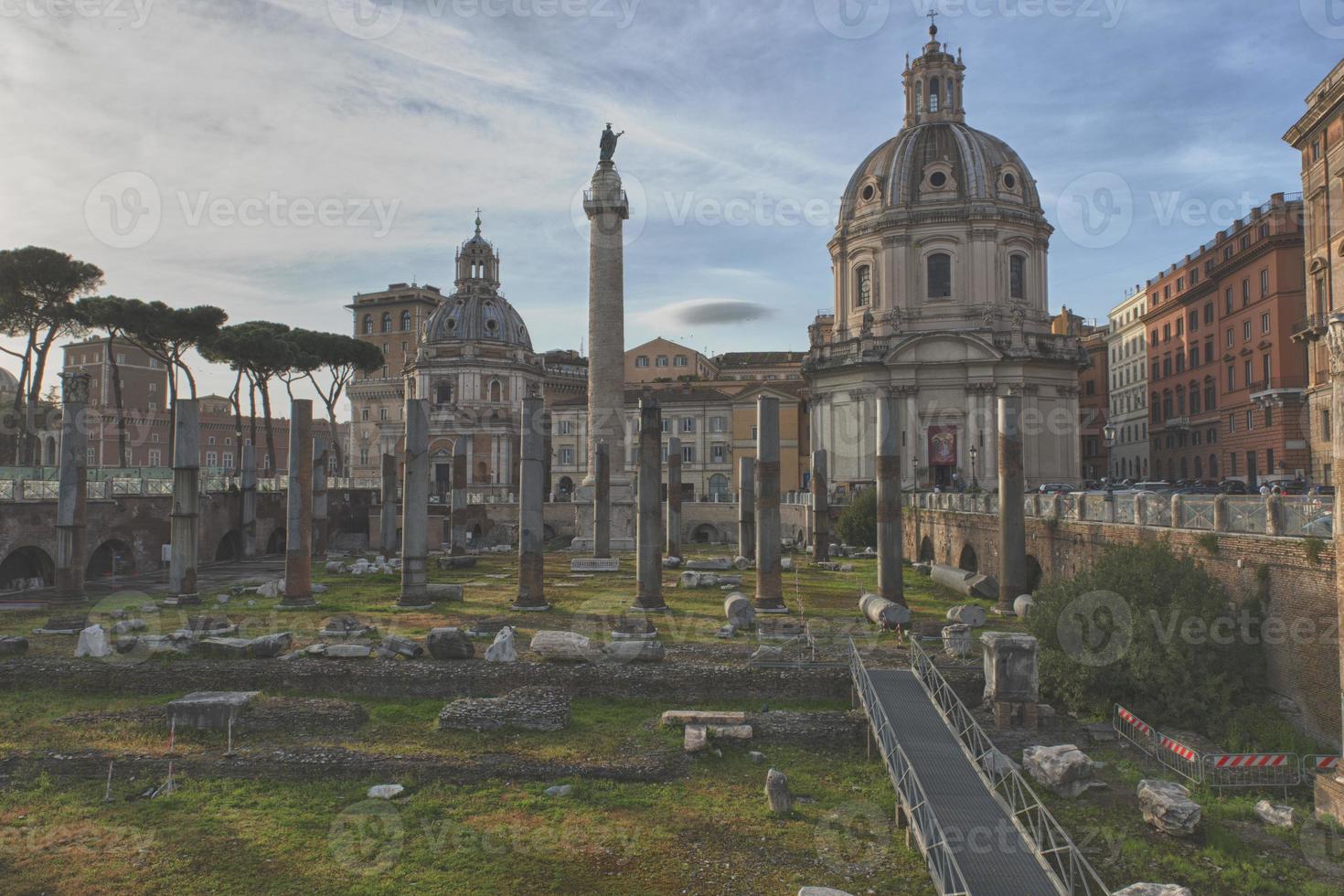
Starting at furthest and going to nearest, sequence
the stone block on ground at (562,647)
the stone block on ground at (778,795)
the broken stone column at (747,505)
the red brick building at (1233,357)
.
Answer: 1. the red brick building at (1233,357)
2. the broken stone column at (747,505)
3. the stone block on ground at (562,647)
4. the stone block on ground at (778,795)

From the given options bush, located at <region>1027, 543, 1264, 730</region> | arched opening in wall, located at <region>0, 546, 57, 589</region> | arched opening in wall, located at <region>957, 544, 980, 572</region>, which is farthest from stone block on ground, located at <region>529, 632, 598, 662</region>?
arched opening in wall, located at <region>0, 546, 57, 589</region>

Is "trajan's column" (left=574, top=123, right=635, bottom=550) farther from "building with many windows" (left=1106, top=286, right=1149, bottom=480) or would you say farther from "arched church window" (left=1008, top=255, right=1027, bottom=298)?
"building with many windows" (left=1106, top=286, right=1149, bottom=480)

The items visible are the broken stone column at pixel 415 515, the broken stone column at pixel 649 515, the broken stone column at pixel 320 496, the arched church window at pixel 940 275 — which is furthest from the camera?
the arched church window at pixel 940 275

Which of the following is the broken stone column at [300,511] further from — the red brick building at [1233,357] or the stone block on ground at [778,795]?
the red brick building at [1233,357]

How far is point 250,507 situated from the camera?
37812mm

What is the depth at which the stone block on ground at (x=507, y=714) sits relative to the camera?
13.2 metres

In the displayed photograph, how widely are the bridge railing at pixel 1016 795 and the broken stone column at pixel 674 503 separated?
22.1m

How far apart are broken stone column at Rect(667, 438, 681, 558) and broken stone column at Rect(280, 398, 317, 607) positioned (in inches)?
633

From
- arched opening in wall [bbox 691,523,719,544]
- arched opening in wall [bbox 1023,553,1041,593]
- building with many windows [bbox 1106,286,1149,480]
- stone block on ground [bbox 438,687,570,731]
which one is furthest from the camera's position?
building with many windows [bbox 1106,286,1149,480]

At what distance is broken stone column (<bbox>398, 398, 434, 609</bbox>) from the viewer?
74.8ft

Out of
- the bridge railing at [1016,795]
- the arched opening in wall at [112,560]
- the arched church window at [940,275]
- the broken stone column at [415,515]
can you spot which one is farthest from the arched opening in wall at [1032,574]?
the arched church window at [940,275]

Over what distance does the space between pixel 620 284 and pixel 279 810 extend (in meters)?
32.3

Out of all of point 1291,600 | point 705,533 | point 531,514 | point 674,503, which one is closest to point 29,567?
point 531,514

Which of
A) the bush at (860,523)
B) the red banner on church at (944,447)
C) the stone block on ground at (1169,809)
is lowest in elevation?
the stone block on ground at (1169,809)
